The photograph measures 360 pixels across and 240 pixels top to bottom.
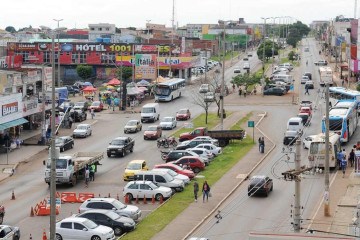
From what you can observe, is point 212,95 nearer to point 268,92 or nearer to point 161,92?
point 161,92

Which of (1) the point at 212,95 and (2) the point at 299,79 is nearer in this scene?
(1) the point at 212,95

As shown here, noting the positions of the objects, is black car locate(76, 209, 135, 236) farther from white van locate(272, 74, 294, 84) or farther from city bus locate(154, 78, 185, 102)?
white van locate(272, 74, 294, 84)

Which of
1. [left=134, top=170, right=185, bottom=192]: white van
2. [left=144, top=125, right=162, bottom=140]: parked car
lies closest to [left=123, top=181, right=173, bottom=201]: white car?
[left=134, top=170, right=185, bottom=192]: white van

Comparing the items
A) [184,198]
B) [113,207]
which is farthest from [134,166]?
[113,207]

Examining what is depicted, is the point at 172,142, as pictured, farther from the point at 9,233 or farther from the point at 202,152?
the point at 9,233

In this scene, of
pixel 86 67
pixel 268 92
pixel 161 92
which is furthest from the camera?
pixel 86 67

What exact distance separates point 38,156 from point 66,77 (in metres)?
72.9

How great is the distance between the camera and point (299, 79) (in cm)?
12512

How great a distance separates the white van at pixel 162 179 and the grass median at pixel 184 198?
0.50 m

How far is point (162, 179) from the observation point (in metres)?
46.1

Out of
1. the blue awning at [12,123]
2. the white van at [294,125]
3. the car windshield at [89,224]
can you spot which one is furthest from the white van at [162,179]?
the white van at [294,125]

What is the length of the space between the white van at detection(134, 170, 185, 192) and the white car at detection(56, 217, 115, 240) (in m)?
10.6

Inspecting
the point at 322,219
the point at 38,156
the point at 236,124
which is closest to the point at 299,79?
the point at 236,124

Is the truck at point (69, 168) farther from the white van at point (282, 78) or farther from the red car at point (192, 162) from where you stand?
the white van at point (282, 78)
